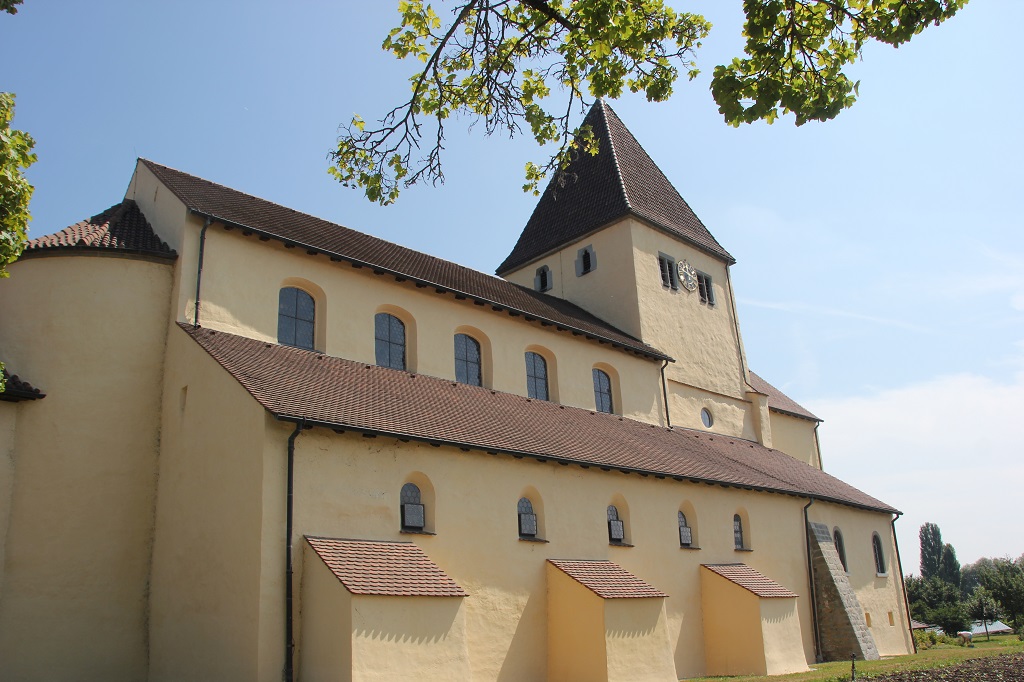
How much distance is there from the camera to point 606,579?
16.1 m

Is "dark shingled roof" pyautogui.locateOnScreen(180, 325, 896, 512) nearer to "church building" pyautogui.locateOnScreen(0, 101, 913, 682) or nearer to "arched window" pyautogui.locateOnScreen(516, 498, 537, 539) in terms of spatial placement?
"church building" pyautogui.locateOnScreen(0, 101, 913, 682)

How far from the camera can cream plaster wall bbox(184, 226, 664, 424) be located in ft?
54.7

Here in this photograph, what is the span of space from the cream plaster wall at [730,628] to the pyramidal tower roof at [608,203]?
13.1 metres

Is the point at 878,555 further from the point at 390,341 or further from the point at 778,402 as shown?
the point at 390,341

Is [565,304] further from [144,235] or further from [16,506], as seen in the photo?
[16,506]

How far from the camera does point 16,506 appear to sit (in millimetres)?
14086

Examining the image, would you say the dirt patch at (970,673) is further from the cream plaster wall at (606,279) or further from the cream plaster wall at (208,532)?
the cream plaster wall at (606,279)

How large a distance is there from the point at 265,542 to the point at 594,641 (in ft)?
20.7

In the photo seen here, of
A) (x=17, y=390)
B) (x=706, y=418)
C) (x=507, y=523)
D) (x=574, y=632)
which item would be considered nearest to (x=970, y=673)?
(x=574, y=632)

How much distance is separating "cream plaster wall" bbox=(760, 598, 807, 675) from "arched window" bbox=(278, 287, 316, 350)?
11.6 meters

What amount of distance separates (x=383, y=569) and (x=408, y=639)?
3.77 ft

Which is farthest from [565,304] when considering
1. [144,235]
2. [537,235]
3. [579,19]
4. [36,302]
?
[579,19]

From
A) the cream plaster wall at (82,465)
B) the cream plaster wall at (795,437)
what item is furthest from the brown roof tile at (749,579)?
the cream plaster wall at (82,465)

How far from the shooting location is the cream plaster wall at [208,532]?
40.7 feet
